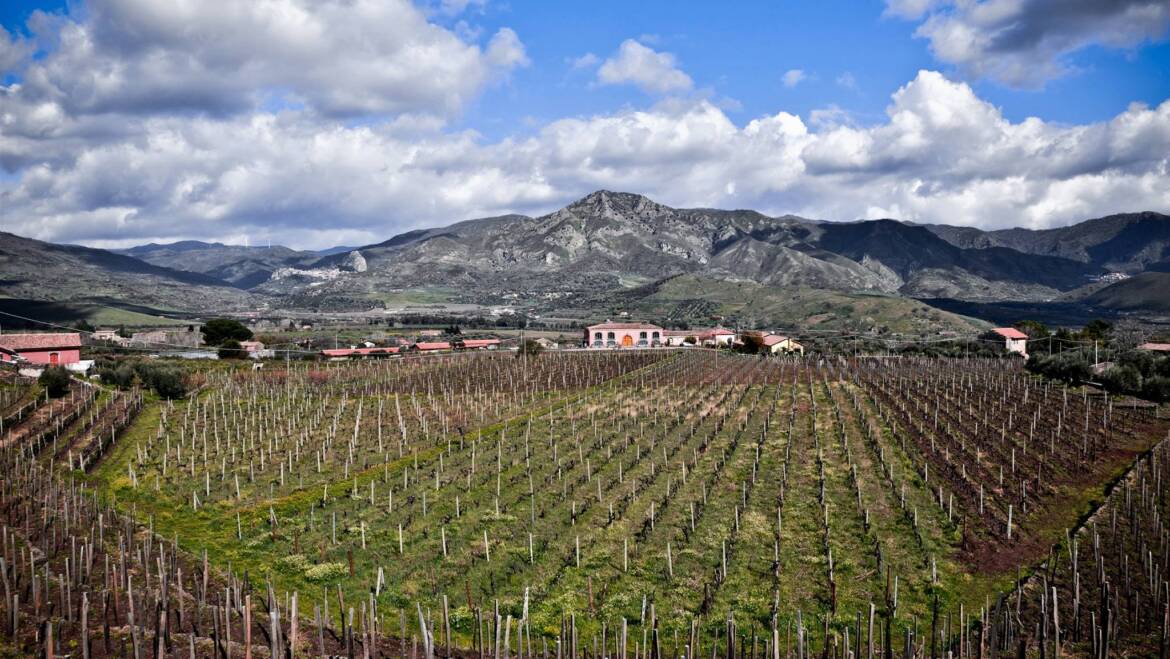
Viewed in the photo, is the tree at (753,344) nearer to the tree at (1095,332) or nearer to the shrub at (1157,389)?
the tree at (1095,332)

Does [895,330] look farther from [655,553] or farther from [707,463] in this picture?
[655,553]

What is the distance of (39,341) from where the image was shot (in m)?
59.4

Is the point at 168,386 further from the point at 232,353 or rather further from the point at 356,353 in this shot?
the point at 356,353

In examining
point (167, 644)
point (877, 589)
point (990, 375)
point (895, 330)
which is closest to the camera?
point (167, 644)

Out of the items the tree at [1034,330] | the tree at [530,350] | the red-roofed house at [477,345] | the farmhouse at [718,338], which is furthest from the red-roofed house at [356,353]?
the tree at [1034,330]

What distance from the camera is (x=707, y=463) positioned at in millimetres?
29500

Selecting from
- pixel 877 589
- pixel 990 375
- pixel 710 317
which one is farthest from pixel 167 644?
pixel 710 317

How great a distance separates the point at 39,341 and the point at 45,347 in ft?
4.95

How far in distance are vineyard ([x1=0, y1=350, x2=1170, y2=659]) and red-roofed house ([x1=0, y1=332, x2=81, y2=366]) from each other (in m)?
17.9

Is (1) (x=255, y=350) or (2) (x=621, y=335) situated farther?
(2) (x=621, y=335)

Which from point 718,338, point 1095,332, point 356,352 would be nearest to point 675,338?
point 718,338

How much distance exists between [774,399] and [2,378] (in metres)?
46.8

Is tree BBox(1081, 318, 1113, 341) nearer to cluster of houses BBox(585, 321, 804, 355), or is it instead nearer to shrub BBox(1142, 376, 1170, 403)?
cluster of houses BBox(585, 321, 804, 355)

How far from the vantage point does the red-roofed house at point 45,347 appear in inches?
2290
